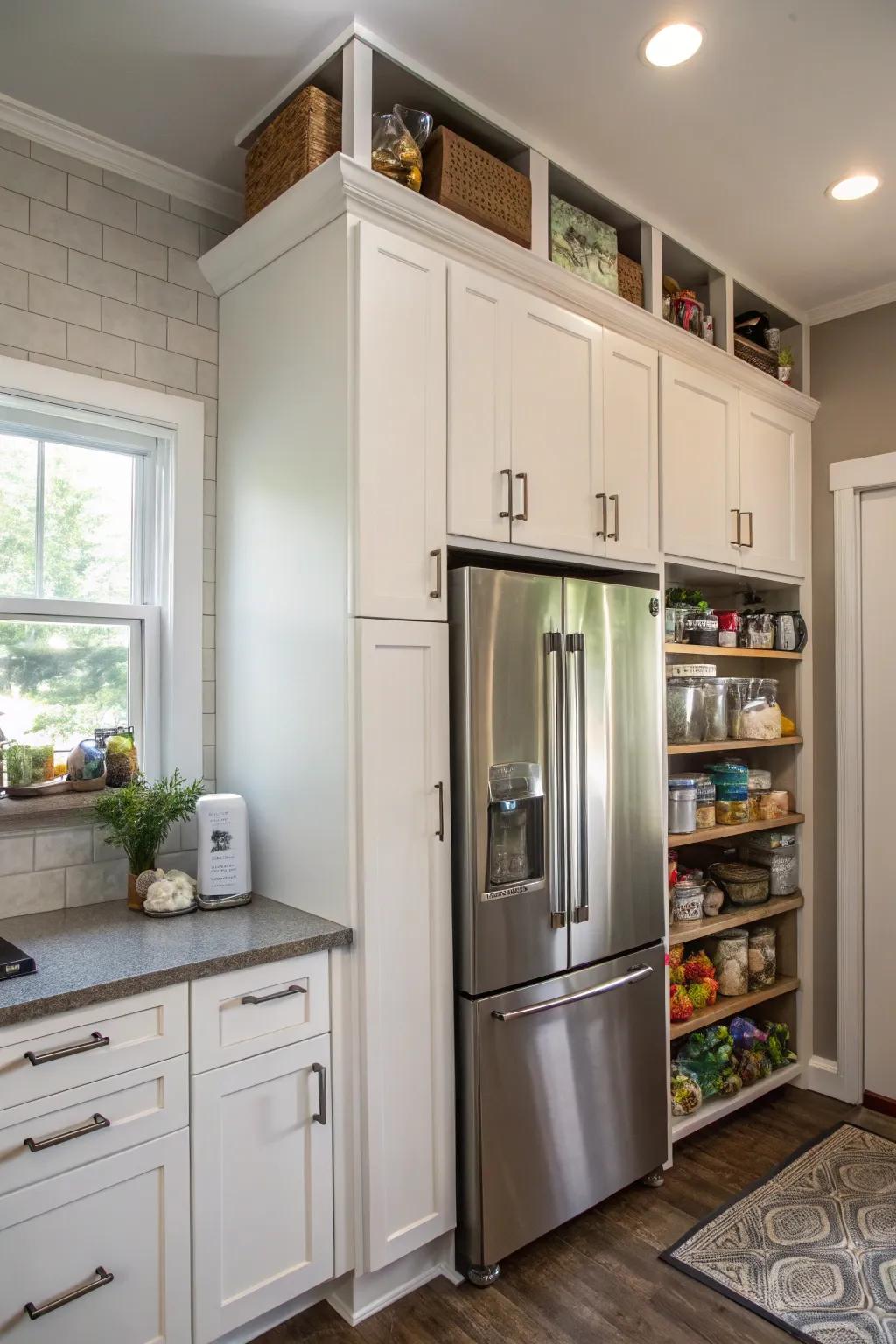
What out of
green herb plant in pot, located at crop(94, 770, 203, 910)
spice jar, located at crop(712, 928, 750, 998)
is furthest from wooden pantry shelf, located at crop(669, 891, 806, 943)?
green herb plant in pot, located at crop(94, 770, 203, 910)

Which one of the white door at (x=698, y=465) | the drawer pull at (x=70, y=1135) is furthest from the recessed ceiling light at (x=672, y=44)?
the drawer pull at (x=70, y=1135)

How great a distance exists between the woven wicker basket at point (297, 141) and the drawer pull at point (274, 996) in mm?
1814

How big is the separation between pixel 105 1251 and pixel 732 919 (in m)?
2.16

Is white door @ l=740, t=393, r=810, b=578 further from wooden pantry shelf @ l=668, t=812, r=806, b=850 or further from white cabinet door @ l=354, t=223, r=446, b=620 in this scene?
white cabinet door @ l=354, t=223, r=446, b=620

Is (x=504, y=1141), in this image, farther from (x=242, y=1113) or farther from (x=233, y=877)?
(x=233, y=877)

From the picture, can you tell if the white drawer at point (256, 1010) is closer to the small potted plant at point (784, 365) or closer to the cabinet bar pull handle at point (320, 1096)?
the cabinet bar pull handle at point (320, 1096)

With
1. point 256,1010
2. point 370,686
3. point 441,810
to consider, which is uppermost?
point 370,686

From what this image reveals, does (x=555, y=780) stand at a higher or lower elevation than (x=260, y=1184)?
higher

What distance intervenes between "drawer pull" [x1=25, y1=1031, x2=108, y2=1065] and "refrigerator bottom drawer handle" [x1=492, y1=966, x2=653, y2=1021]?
2.93ft

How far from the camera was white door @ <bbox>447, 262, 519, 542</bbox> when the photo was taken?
2078 millimetres

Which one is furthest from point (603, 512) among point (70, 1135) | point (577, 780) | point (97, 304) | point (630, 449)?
point (70, 1135)

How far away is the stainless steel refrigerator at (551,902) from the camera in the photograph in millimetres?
2039

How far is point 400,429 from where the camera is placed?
6.46ft

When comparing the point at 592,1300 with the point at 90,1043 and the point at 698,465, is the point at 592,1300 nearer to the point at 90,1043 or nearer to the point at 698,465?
the point at 90,1043
